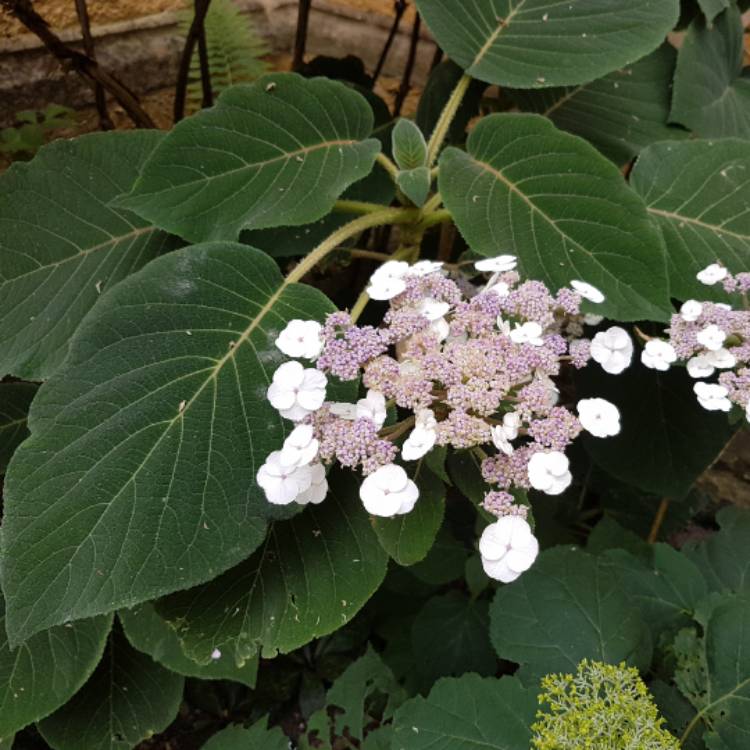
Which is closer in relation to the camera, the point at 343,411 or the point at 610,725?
the point at 343,411

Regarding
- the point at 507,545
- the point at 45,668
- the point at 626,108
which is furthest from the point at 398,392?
the point at 626,108

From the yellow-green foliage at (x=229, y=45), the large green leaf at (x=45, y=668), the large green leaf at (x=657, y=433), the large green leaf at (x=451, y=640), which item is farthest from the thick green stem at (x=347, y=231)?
the yellow-green foliage at (x=229, y=45)

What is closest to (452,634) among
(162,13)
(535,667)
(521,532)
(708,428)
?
(535,667)

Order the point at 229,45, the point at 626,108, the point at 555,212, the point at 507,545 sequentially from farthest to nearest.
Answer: the point at 229,45 → the point at 626,108 → the point at 555,212 → the point at 507,545

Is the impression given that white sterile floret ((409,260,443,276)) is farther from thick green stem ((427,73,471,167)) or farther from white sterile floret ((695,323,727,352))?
thick green stem ((427,73,471,167))

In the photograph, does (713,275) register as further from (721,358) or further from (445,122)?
(445,122)

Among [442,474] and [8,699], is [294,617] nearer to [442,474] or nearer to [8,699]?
[442,474]

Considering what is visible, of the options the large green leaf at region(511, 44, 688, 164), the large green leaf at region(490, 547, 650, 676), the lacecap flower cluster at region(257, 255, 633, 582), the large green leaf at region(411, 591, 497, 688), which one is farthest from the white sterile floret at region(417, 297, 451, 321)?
the large green leaf at region(411, 591, 497, 688)

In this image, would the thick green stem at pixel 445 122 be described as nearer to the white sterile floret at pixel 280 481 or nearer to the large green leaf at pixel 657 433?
the large green leaf at pixel 657 433
